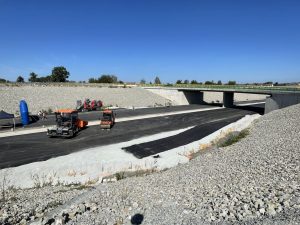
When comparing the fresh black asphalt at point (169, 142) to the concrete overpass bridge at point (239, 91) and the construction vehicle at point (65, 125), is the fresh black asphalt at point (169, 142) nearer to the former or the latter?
the construction vehicle at point (65, 125)

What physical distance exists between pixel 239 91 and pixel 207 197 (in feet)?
162

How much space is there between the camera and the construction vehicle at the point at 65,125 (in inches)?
1048

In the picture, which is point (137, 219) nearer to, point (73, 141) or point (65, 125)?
point (73, 141)

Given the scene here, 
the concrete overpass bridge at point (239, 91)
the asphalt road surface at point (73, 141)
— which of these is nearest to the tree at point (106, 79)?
the concrete overpass bridge at point (239, 91)

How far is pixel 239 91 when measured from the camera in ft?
180

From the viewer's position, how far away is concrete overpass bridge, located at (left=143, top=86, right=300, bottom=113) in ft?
137

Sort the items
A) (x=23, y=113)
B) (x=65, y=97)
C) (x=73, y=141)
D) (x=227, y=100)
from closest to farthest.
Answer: (x=73, y=141) < (x=23, y=113) < (x=65, y=97) < (x=227, y=100)

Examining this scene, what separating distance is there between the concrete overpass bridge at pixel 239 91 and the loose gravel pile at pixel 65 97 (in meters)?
3.57

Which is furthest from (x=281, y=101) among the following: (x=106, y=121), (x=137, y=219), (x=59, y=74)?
(x=59, y=74)

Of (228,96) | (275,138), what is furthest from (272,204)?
(228,96)

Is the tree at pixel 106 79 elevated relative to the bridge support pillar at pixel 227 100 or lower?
elevated

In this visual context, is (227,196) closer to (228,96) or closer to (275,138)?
(275,138)

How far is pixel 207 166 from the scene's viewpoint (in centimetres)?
1484

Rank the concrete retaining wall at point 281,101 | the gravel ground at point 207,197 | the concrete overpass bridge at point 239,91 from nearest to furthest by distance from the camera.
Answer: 1. the gravel ground at point 207,197
2. the concrete retaining wall at point 281,101
3. the concrete overpass bridge at point 239,91
